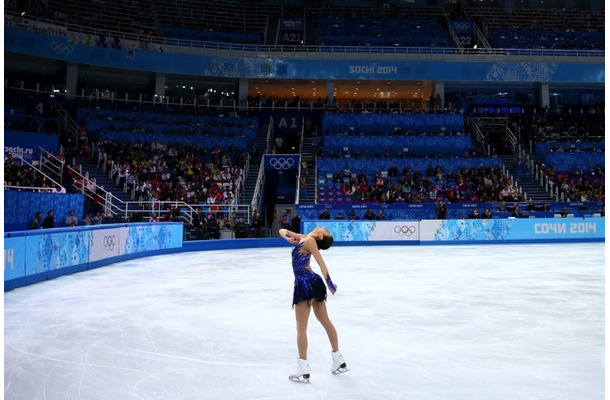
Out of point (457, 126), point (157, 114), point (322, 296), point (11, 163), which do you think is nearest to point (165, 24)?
point (157, 114)

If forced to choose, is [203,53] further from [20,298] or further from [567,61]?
[20,298]

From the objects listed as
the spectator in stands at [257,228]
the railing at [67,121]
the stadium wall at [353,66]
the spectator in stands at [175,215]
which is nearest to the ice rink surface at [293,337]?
the spectator in stands at [175,215]

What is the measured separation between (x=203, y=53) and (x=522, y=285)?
32.8 metres

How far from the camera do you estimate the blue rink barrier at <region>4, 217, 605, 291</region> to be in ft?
38.5

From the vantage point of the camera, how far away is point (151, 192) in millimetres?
25672

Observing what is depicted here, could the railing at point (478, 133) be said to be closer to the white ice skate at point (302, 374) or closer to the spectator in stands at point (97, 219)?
the spectator in stands at point (97, 219)

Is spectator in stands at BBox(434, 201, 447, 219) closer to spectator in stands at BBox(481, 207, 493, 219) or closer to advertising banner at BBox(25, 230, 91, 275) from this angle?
spectator in stands at BBox(481, 207, 493, 219)

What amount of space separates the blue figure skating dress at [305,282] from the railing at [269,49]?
117 feet

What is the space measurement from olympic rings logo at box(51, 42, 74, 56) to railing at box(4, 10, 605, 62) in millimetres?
609

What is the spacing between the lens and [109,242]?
1591 centimetres

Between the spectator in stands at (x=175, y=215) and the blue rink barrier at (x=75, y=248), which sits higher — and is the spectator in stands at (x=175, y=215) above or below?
above

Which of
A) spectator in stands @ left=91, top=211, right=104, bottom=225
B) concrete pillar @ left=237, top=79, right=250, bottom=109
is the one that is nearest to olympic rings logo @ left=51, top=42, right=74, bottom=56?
concrete pillar @ left=237, top=79, right=250, bottom=109

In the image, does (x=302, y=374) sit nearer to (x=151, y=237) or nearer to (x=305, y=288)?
(x=305, y=288)

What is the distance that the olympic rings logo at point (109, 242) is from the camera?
15.7 metres
